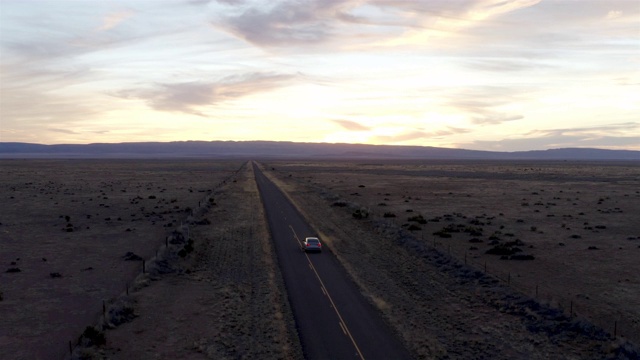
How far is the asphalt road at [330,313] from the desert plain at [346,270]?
695 millimetres

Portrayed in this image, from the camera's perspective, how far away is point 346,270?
109 feet

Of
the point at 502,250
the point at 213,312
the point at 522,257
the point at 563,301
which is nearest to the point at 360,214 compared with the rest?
the point at 502,250

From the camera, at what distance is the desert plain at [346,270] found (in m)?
21.6

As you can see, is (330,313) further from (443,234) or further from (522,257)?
(443,234)

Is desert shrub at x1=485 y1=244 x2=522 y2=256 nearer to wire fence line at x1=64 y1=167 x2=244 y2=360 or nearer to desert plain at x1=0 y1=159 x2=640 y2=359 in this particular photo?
desert plain at x1=0 y1=159 x2=640 y2=359

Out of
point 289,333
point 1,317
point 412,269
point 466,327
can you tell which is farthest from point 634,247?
point 1,317

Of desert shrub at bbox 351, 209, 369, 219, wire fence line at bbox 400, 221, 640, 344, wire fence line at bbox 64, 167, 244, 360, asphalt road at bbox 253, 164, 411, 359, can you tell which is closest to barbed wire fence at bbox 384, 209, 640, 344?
wire fence line at bbox 400, 221, 640, 344

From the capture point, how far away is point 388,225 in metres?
50.8

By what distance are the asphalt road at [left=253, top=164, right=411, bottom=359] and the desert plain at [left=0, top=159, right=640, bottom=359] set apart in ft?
2.28

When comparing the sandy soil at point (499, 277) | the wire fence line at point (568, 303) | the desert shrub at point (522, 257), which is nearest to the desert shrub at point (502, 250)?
the sandy soil at point (499, 277)

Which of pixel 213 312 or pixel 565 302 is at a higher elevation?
pixel 565 302

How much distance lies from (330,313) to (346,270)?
8871 millimetres

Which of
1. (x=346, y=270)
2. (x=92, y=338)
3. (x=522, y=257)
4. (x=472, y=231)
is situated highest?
(x=472, y=231)

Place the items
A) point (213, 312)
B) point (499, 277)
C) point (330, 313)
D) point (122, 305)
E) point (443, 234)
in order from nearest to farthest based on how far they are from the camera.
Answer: point (330, 313) < point (122, 305) < point (213, 312) < point (499, 277) < point (443, 234)
